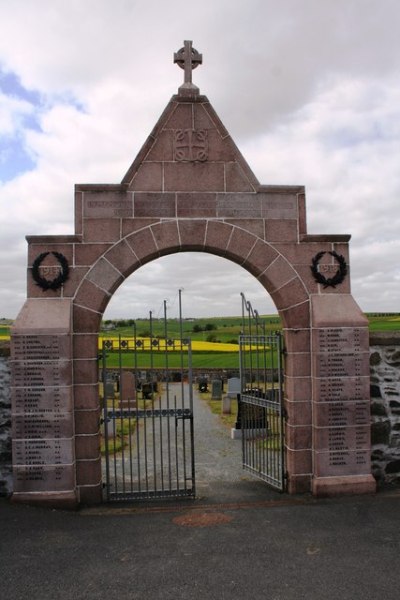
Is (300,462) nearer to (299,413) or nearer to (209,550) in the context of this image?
(299,413)

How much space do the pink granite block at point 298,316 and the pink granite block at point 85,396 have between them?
301cm

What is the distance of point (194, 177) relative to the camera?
7457 mm

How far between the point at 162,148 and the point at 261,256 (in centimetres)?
221

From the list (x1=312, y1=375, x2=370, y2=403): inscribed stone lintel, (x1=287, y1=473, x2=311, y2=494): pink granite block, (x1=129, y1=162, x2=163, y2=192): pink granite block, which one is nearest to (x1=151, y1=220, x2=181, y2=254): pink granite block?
(x1=129, y1=162, x2=163, y2=192): pink granite block

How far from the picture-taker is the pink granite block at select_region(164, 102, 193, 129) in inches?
295

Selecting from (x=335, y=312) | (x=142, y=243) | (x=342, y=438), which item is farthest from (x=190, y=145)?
(x=342, y=438)

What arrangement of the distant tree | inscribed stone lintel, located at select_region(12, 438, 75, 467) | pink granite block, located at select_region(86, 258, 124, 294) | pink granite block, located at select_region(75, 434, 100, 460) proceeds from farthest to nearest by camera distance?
the distant tree → pink granite block, located at select_region(86, 258, 124, 294) → pink granite block, located at select_region(75, 434, 100, 460) → inscribed stone lintel, located at select_region(12, 438, 75, 467)

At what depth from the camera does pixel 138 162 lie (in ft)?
24.2

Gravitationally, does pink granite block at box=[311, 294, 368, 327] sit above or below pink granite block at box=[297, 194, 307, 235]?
below

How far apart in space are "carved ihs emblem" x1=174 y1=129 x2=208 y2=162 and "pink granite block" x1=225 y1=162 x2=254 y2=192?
41 cm

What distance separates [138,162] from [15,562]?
539 centimetres

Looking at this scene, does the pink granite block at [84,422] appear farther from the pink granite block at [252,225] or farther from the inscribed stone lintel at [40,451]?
the pink granite block at [252,225]

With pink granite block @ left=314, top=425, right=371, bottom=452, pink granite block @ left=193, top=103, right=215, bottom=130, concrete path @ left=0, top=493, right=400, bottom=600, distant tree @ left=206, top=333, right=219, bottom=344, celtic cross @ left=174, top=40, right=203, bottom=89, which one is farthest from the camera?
distant tree @ left=206, top=333, right=219, bottom=344

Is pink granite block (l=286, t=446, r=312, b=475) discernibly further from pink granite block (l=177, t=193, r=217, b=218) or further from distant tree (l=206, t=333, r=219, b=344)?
distant tree (l=206, t=333, r=219, b=344)
